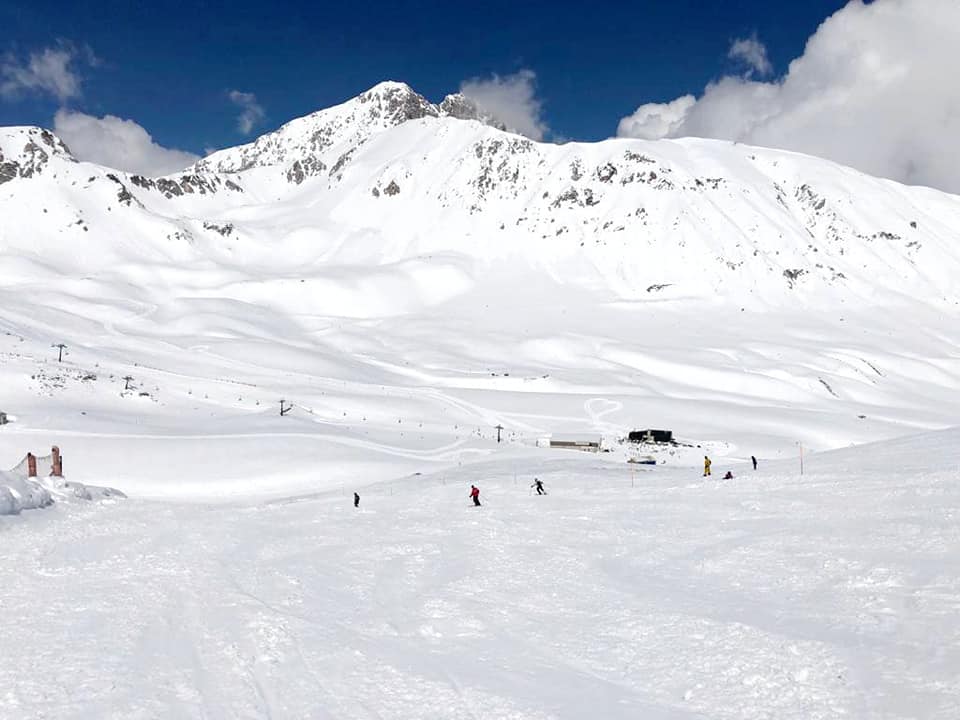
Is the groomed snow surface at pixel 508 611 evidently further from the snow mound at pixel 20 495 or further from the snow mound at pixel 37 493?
the snow mound at pixel 37 493

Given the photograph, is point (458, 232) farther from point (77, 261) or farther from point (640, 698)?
point (640, 698)

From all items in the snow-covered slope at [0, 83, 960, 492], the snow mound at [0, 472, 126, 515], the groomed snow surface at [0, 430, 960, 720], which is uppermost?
the snow-covered slope at [0, 83, 960, 492]

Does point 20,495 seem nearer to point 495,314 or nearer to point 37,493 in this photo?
point 37,493

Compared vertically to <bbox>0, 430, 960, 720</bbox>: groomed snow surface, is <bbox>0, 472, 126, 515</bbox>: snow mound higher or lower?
higher

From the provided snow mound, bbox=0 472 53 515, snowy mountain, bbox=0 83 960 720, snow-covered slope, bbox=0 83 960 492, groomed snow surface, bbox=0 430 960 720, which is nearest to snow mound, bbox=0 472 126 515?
snow mound, bbox=0 472 53 515

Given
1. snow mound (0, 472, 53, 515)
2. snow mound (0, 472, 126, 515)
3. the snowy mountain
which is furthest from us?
snow mound (0, 472, 126, 515)

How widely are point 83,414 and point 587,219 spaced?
15758cm

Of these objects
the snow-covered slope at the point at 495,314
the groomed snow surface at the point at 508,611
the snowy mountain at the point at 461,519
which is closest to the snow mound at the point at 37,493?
the snowy mountain at the point at 461,519

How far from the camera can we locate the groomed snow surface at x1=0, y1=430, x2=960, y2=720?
8773mm

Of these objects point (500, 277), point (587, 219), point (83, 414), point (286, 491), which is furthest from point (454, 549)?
point (587, 219)

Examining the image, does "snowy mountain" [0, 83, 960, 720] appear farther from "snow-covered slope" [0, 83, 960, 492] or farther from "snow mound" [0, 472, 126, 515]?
"snow-covered slope" [0, 83, 960, 492]

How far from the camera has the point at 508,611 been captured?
1261 cm

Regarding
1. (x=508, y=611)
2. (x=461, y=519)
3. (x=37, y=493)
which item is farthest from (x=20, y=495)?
(x=508, y=611)

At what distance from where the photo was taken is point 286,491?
3616cm
